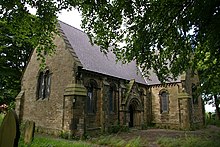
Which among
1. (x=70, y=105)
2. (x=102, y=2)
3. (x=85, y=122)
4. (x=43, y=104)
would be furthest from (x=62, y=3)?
(x=43, y=104)

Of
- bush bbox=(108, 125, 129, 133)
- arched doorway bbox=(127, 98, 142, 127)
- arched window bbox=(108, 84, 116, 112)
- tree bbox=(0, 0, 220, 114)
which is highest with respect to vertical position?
tree bbox=(0, 0, 220, 114)

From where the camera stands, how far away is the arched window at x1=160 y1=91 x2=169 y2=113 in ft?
78.0

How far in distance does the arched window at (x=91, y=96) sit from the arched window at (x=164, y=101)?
32.7 ft

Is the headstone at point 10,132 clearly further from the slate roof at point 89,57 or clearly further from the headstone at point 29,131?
the slate roof at point 89,57

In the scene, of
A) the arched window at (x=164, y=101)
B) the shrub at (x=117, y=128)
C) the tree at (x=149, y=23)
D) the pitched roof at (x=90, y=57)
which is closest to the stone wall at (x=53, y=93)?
the pitched roof at (x=90, y=57)

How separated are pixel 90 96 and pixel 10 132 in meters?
14.7

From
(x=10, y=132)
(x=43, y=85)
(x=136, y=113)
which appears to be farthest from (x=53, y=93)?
(x=10, y=132)

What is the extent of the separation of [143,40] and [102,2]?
1.78 meters

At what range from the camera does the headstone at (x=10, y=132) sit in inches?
98.2

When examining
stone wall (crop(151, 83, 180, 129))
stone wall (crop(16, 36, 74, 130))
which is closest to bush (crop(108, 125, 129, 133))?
stone wall (crop(16, 36, 74, 130))

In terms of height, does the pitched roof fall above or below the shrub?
above

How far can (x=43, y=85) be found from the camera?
62.0 feet

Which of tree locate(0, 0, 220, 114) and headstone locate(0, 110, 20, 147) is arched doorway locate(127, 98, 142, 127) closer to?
tree locate(0, 0, 220, 114)

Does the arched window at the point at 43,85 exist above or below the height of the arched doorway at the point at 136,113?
above
